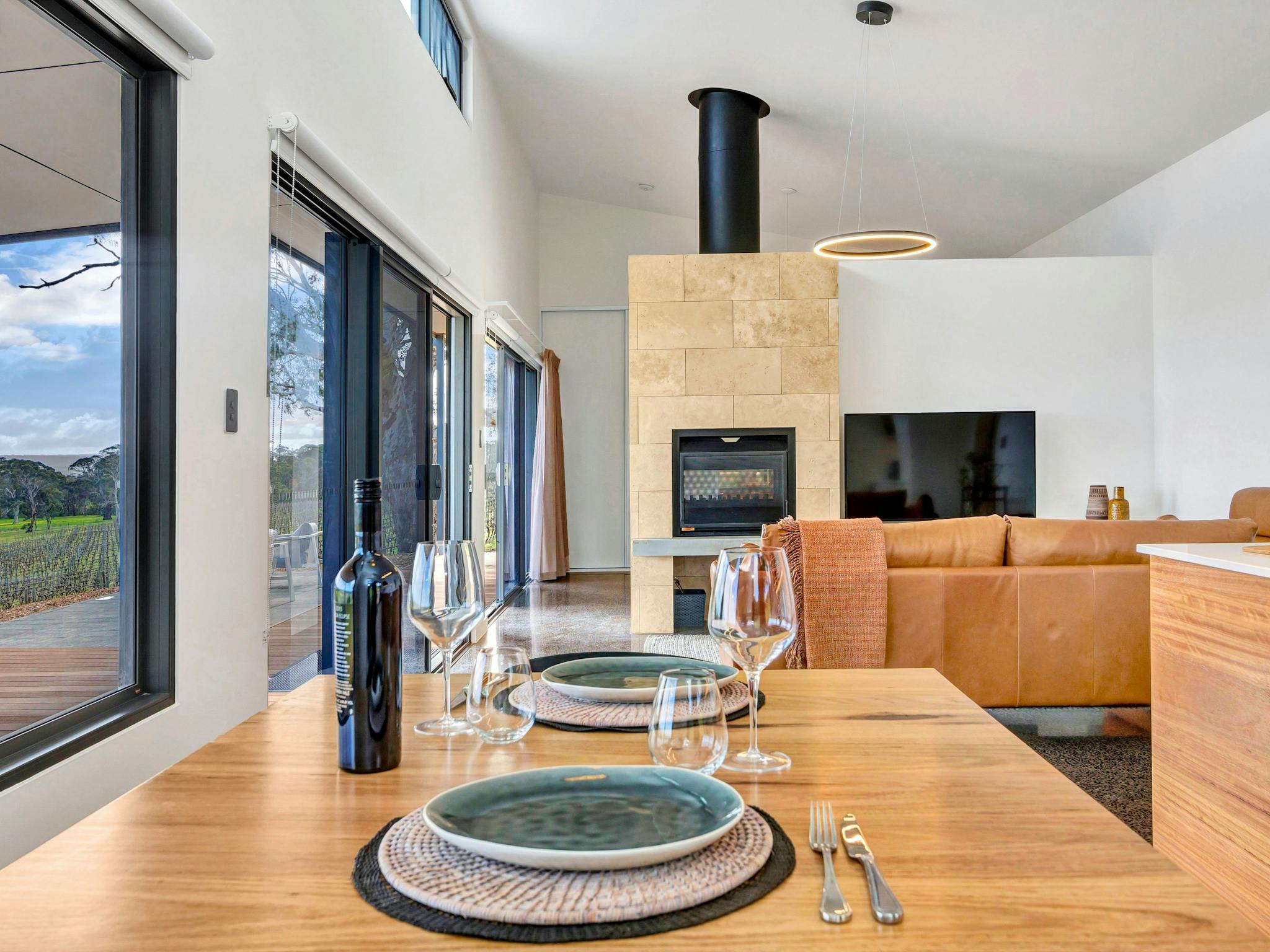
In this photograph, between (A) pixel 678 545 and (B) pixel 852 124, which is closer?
(A) pixel 678 545

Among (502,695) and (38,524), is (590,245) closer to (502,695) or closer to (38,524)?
(38,524)

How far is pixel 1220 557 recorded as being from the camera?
176cm

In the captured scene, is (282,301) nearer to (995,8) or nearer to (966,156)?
(995,8)

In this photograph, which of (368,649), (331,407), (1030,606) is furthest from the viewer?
(331,407)

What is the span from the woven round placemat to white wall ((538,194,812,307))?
309 inches

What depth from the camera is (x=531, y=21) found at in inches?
204

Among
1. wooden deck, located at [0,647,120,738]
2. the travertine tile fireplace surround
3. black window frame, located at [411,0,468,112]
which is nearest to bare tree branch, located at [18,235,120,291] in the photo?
wooden deck, located at [0,647,120,738]

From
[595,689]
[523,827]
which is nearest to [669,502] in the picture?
[595,689]

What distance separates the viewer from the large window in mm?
4426

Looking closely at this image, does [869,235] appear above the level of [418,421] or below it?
above

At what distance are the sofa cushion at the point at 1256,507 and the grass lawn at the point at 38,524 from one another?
4.46m

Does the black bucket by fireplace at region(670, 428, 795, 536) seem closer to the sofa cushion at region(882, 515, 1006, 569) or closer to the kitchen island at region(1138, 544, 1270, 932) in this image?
Result: the sofa cushion at region(882, 515, 1006, 569)

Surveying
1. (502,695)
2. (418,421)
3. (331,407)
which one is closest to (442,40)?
(418,421)

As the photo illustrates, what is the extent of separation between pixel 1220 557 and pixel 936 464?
4367 millimetres
